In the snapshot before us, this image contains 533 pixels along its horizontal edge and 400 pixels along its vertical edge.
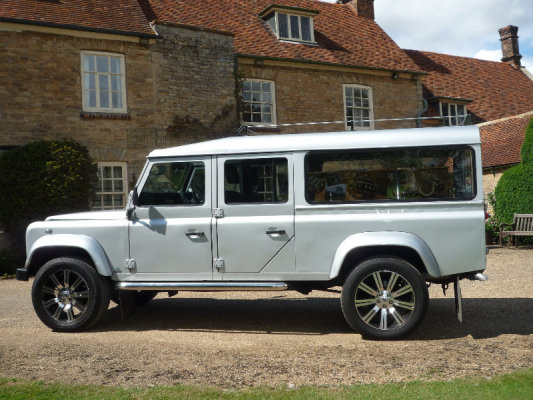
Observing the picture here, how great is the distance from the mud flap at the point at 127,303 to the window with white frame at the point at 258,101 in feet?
35.7

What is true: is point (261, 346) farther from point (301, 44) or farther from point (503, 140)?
point (503, 140)

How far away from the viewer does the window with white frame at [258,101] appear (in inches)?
671

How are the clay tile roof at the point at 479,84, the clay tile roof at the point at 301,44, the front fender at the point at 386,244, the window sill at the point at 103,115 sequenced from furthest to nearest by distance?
1. the clay tile roof at the point at 479,84
2. the clay tile roof at the point at 301,44
3. the window sill at the point at 103,115
4. the front fender at the point at 386,244

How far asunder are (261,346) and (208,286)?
87 cm

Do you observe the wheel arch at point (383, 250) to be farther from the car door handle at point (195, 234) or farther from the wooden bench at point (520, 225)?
the wooden bench at point (520, 225)

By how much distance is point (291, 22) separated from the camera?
1931 cm

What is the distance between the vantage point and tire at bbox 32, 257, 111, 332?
19.4 ft

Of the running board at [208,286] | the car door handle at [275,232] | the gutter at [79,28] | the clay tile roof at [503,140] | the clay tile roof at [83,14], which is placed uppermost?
the clay tile roof at [83,14]

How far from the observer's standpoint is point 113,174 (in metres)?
14.4

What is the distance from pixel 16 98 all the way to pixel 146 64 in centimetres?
357

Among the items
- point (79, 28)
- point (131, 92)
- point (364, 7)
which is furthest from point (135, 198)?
point (364, 7)

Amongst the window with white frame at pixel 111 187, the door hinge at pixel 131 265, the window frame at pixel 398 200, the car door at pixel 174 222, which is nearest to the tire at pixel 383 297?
the window frame at pixel 398 200

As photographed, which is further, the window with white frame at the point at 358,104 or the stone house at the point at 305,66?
the window with white frame at the point at 358,104

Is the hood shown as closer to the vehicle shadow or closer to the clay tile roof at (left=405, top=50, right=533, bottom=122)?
the vehicle shadow
